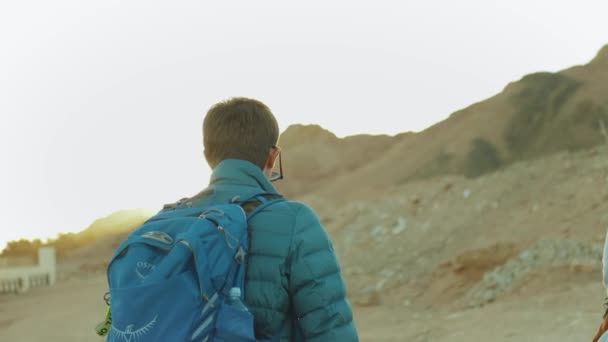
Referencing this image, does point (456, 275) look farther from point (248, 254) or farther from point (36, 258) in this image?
point (248, 254)

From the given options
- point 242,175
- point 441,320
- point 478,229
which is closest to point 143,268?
point 242,175

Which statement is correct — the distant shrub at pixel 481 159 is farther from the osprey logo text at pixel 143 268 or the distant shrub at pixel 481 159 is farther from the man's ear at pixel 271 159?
the osprey logo text at pixel 143 268

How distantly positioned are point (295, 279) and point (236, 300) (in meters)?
0.18

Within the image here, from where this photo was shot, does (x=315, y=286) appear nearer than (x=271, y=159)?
Yes

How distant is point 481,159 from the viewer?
3584cm

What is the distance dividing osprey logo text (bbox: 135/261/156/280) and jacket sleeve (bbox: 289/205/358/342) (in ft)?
1.33

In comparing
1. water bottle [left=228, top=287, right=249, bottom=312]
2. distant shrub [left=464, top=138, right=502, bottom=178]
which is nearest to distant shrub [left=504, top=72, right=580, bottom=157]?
distant shrub [left=464, top=138, right=502, bottom=178]

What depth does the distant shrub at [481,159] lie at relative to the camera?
3431 centimetres

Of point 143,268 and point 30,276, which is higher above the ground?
point 143,268

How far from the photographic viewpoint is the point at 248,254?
255 cm

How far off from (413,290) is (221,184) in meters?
20.4

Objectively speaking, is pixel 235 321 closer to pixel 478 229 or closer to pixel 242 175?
pixel 242 175

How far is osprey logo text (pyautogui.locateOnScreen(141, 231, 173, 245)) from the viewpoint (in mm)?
2541

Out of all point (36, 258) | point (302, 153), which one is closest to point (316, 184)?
point (302, 153)
